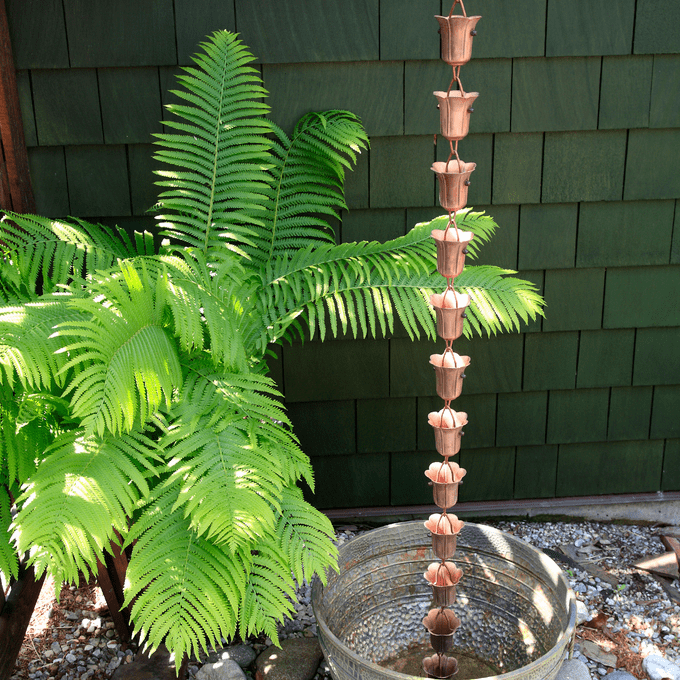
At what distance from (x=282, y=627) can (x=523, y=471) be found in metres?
1.14

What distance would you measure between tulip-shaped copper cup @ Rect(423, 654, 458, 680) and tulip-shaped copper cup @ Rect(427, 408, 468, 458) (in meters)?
0.60

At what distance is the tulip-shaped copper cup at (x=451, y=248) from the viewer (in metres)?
Answer: 1.34

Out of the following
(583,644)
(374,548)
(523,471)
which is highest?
(374,548)

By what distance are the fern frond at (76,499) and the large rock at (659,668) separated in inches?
61.9

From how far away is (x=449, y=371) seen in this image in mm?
1429

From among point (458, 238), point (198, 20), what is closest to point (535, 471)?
point (458, 238)

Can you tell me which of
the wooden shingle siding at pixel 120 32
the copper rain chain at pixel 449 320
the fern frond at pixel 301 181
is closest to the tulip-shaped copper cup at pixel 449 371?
the copper rain chain at pixel 449 320

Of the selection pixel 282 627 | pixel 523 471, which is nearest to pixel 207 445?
pixel 282 627

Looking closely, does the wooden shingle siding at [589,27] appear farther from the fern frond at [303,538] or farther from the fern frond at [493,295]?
the fern frond at [303,538]

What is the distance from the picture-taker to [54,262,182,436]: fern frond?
132cm

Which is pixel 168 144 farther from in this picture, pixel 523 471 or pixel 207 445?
pixel 523 471

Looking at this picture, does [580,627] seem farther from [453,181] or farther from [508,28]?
[508,28]

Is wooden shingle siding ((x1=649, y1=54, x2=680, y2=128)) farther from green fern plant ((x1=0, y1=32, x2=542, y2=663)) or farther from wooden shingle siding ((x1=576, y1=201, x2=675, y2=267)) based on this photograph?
green fern plant ((x1=0, y1=32, x2=542, y2=663))

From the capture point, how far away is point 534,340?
2533 millimetres
